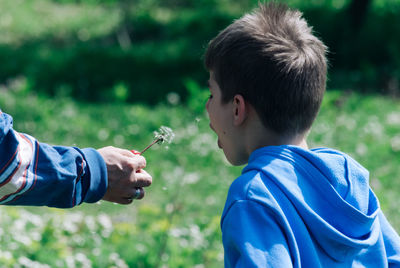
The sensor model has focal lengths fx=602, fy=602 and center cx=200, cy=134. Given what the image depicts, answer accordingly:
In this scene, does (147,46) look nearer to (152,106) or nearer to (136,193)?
(152,106)

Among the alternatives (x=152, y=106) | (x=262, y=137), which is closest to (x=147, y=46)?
(x=152, y=106)

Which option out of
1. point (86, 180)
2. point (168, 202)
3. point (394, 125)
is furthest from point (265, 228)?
point (394, 125)

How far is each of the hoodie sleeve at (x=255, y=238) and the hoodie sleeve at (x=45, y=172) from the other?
2.00 ft

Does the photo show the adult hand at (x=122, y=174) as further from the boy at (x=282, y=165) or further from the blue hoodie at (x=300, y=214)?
the blue hoodie at (x=300, y=214)

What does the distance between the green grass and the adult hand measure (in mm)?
225

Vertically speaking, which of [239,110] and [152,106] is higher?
[239,110]

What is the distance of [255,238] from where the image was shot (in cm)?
166

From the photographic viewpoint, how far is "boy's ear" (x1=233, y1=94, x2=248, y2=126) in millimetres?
1905

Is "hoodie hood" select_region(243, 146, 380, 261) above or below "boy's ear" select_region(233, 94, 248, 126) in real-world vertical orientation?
below

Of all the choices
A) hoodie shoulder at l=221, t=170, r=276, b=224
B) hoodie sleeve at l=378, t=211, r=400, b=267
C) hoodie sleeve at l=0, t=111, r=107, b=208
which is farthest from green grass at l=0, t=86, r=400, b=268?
hoodie sleeve at l=378, t=211, r=400, b=267

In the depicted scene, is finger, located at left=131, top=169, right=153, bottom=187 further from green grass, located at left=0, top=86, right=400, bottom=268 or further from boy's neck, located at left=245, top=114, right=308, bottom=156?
boy's neck, located at left=245, top=114, right=308, bottom=156

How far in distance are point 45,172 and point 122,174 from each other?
0.33m

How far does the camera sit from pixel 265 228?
1.67m

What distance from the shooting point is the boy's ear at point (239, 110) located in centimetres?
191
